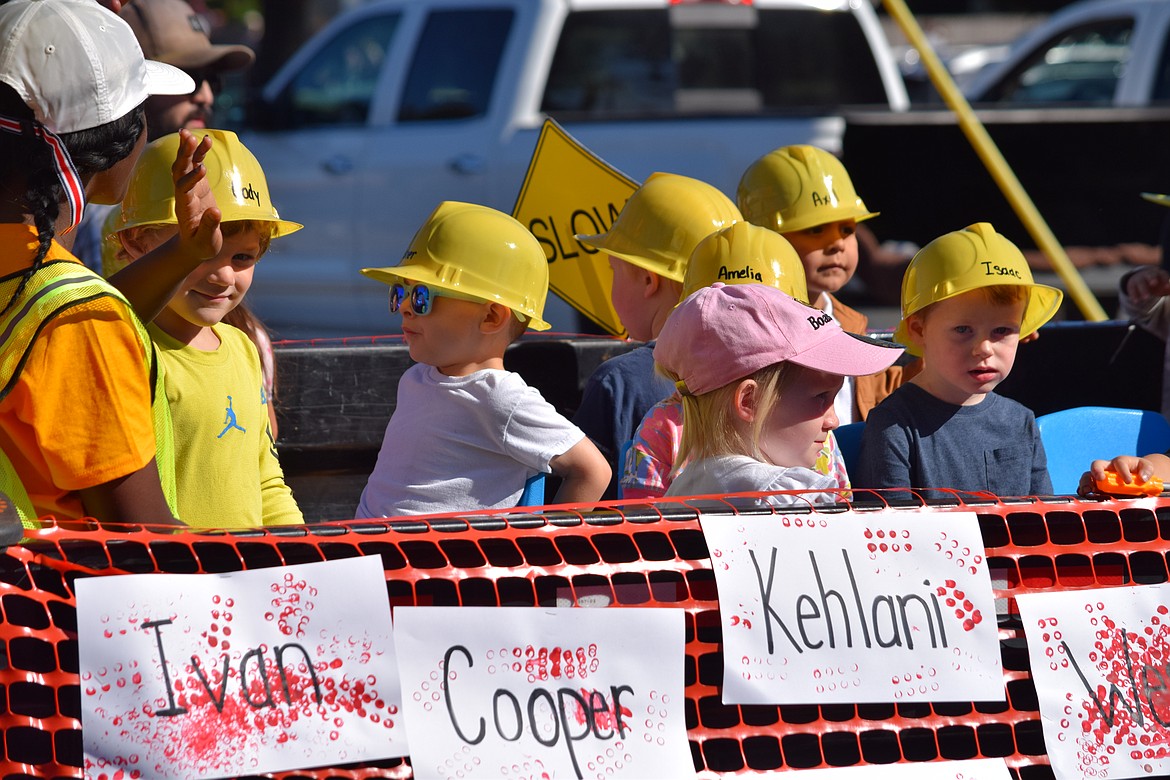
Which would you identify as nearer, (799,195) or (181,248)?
(181,248)

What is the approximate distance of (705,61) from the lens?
10.2 m

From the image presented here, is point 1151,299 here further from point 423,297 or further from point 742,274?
point 423,297

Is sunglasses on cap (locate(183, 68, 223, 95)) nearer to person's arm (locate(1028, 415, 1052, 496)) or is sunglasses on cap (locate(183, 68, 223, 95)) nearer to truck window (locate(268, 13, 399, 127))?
person's arm (locate(1028, 415, 1052, 496))

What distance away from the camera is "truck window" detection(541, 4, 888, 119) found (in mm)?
9891

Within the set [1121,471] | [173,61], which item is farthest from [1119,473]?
[173,61]

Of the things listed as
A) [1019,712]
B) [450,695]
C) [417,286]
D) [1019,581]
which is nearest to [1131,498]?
[1019,581]

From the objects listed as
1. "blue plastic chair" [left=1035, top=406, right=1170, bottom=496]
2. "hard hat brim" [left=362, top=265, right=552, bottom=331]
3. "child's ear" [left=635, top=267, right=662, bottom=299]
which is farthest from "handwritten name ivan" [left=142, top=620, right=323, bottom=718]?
"blue plastic chair" [left=1035, top=406, right=1170, bottom=496]

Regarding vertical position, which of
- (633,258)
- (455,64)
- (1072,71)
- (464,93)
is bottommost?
(633,258)

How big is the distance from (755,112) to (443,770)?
276 inches

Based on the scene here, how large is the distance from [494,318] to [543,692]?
1529mm

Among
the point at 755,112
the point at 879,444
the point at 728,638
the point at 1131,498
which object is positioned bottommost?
the point at 728,638

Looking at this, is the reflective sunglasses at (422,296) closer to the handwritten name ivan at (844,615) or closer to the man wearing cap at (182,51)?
the handwritten name ivan at (844,615)

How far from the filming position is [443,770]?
2252mm

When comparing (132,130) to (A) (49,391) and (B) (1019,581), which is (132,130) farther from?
(B) (1019,581)
